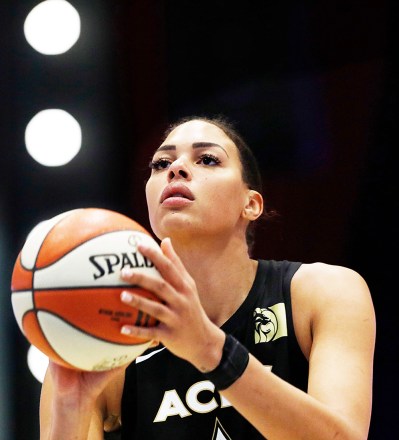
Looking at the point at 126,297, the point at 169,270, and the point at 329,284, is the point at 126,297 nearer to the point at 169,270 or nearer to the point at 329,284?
the point at 169,270

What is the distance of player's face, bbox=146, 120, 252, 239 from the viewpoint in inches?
91.7

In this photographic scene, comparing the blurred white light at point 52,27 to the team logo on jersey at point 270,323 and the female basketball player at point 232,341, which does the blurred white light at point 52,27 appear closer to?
the female basketball player at point 232,341

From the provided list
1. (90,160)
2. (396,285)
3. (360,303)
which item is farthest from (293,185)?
(360,303)

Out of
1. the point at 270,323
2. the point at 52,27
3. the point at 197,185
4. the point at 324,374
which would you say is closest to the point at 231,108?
the point at 52,27

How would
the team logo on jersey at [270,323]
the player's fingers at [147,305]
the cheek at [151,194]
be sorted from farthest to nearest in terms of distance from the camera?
the cheek at [151,194] < the team logo on jersey at [270,323] < the player's fingers at [147,305]

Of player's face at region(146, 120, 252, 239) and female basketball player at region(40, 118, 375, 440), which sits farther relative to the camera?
player's face at region(146, 120, 252, 239)

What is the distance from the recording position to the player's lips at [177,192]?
2346mm

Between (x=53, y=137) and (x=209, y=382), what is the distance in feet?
7.60

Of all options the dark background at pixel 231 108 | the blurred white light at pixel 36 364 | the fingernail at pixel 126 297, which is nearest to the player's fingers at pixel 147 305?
the fingernail at pixel 126 297

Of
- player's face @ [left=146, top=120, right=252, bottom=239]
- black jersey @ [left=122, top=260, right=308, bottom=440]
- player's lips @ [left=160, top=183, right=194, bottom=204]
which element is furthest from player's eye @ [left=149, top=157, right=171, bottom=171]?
black jersey @ [left=122, top=260, right=308, bottom=440]

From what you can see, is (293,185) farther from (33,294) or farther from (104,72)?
(33,294)

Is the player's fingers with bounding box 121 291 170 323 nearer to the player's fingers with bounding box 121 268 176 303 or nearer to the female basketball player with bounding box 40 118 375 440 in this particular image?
the player's fingers with bounding box 121 268 176 303

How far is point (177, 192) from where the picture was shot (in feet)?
7.72

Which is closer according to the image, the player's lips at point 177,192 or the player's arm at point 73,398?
the player's arm at point 73,398
